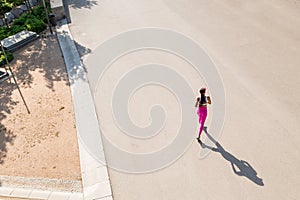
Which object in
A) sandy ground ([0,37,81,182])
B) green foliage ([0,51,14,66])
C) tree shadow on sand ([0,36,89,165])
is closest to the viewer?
sandy ground ([0,37,81,182])

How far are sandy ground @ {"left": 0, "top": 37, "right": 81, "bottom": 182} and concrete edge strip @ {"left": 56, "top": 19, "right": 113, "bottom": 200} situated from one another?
19cm

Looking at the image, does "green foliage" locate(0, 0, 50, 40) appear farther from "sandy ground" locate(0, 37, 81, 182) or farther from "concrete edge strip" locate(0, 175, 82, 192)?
"concrete edge strip" locate(0, 175, 82, 192)

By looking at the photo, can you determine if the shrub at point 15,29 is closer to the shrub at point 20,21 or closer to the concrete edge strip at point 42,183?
the shrub at point 20,21

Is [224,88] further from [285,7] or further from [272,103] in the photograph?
[285,7]

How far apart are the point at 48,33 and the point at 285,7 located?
39.5 feet

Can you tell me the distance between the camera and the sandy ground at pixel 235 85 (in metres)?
6.27

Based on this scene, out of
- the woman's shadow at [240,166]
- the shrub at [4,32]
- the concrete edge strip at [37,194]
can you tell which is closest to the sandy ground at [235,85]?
the woman's shadow at [240,166]

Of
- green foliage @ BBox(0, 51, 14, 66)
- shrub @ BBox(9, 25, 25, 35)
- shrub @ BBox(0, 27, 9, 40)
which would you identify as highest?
shrub @ BBox(9, 25, 25, 35)

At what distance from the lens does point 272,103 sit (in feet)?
27.1

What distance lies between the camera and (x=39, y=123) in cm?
800

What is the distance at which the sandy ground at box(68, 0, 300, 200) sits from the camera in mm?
6266

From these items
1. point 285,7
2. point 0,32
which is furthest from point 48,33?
point 285,7

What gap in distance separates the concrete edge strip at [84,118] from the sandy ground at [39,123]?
0.19 m

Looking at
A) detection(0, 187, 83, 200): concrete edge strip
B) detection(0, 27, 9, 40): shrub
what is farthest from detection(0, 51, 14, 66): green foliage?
detection(0, 187, 83, 200): concrete edge strip
